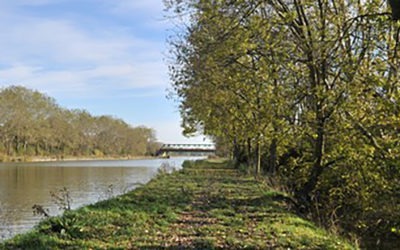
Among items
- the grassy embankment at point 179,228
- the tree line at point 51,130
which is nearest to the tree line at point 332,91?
the grassy embankment at point 179,228

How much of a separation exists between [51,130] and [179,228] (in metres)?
80.2

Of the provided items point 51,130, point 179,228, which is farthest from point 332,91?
point 51,130

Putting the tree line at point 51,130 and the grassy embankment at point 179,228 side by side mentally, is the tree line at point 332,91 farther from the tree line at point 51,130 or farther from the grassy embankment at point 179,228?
the tree line at point 51,130

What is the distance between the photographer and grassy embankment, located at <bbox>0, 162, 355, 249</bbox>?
800cm

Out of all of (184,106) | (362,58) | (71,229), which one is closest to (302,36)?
(362,58)

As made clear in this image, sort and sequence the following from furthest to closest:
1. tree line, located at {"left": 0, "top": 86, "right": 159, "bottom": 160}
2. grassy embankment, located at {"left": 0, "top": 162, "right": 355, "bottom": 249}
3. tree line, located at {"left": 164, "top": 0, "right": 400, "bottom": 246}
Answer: tree line, located at {"left": 0, "top": 86, "right": 159, "bottom": 160} < tree line, located at {"left": 164, "top": 0, "right": 400, "bottom": 246} < grassy embankment, located at {"left": 0, "top": 162, "right": 355, "bottom": 249}

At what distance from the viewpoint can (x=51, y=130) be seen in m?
85.2

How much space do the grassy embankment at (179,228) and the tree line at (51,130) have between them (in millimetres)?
68555

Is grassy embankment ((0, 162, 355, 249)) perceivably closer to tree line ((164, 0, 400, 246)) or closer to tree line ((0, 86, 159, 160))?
tree line ((164, 0, 400, 246))

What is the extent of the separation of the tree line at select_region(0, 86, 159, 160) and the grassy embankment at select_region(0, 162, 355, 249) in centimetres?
6856

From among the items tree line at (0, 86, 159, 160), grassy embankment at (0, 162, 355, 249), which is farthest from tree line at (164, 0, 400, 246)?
tree line at (0, 86, 159, 160)

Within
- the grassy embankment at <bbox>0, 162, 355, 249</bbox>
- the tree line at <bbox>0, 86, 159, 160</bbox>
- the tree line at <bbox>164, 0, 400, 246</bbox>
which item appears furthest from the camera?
the tree line at <bbox>0, 86, 159, 160</bbox>

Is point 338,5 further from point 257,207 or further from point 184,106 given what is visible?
point 184,106

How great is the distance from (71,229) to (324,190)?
9.04 metres
